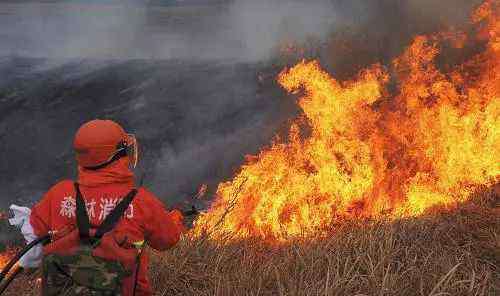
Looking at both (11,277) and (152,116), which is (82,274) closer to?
(11,277)

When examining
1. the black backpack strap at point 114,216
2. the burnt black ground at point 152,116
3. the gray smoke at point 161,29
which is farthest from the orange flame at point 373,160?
the gray smoke at point 161,29

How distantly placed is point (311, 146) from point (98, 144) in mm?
4522

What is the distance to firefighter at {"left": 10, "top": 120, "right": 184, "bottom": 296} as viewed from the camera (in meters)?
2.69

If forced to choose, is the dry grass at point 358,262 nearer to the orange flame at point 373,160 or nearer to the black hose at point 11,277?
the orange flame at point 373,160

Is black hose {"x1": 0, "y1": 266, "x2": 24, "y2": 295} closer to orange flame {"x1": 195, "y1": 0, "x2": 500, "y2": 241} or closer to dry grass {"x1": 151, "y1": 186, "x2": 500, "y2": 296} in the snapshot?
dry grass {"x1": 151, "y1": 186, "x2": 500, "y2": 296}

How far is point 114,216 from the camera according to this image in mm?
2709

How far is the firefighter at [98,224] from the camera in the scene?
8.81 feet

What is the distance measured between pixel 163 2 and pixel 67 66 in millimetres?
7082

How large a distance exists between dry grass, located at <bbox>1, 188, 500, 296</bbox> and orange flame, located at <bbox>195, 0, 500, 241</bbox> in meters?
0.41

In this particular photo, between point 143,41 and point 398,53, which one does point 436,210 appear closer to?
point 398,53

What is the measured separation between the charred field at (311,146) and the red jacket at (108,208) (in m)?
0.62

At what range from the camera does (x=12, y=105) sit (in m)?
11.0

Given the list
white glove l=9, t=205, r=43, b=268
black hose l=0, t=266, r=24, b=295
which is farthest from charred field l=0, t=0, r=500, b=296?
black hose l=0, t=266, r=24, b=295

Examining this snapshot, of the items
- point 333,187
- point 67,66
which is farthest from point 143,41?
point 333,187
